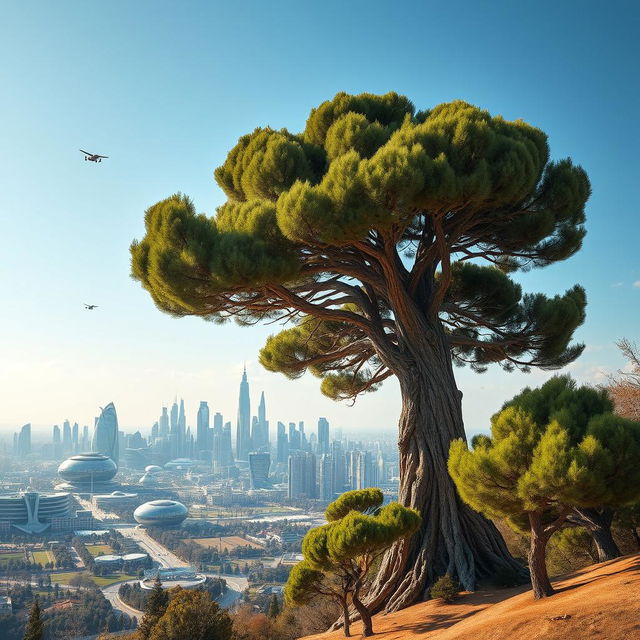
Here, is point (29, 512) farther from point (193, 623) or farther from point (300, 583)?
point (300, 583)

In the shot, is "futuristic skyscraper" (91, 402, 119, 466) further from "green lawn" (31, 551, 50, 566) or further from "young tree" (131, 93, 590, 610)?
"young tree" (131, 93, 590, 610)

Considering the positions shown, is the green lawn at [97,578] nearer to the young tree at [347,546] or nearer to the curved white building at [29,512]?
the curved white building at [29,512]

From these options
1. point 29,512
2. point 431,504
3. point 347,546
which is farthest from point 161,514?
point 347,546

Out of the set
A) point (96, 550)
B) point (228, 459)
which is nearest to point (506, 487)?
point (96, 550)

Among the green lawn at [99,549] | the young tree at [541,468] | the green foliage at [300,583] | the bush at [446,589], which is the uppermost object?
the young tree at [541,468]

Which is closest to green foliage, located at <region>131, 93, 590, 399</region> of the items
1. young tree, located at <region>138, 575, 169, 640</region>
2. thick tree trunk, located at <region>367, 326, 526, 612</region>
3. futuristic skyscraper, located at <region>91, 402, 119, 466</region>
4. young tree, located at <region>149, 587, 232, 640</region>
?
thick tree trunk, located at <region>367, 326, 526, 612</region>

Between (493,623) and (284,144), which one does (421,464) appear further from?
(284,144)

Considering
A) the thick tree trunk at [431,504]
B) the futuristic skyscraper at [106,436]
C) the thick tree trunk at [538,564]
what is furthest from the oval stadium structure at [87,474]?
the thick tree trunk at [538,564]
